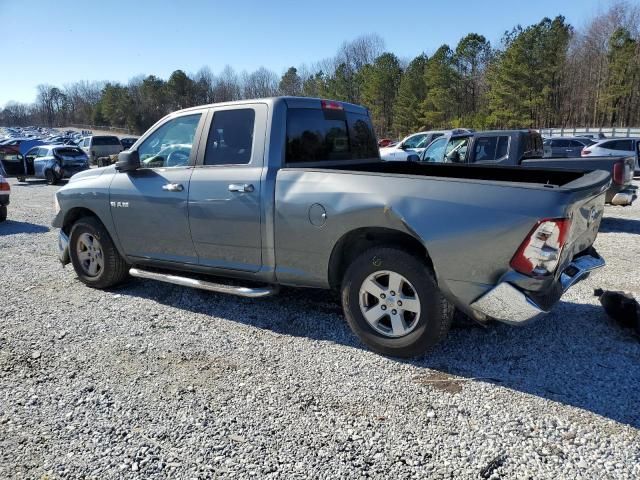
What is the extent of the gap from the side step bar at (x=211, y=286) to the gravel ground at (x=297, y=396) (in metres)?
0.34

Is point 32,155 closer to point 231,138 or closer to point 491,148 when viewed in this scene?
point 491,148

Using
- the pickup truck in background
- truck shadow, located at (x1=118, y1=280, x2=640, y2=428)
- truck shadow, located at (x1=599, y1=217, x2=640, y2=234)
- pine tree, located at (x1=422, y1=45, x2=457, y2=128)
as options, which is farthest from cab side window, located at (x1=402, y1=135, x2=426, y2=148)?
pine tree, located at (x1=422, y1=45, x2=457, y2=128)

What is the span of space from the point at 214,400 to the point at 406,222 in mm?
1741

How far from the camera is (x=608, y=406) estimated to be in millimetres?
2881

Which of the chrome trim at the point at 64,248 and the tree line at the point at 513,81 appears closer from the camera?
the chrome trim at the point at 64,248

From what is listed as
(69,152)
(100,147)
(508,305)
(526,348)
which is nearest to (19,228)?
(526,348)

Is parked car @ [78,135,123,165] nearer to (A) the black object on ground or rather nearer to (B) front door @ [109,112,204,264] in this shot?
(B) front door @ [109,112,204,264]

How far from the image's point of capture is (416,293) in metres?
3.33

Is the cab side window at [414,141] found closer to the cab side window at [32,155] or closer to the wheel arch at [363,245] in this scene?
the cab side window at [32,155]

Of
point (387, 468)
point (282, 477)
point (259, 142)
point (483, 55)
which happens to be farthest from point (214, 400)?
point (483, 55)

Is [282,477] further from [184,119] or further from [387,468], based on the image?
[184,119]

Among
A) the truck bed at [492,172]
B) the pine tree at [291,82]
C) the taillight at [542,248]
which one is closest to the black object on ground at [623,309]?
the truck bed at [492,172]

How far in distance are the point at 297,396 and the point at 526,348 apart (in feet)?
6.09

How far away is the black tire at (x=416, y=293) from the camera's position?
129 inches
